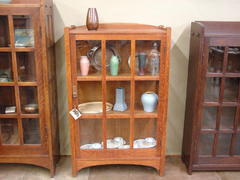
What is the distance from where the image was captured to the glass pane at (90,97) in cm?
215

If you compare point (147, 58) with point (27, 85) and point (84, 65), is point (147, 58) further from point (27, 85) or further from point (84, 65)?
point (27, 85)

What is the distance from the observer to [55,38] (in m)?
2.36

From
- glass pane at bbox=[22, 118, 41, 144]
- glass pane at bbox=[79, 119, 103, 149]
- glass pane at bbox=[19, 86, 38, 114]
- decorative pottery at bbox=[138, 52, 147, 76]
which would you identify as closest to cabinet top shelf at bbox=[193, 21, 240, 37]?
decorative pottery at bbox=[138, 52, 147, 76]

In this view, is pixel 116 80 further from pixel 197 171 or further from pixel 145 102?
pixel 197 171

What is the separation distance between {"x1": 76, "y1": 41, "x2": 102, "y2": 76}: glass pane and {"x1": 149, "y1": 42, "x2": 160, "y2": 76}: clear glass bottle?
40 cm

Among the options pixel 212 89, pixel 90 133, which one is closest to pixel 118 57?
pixel 90 133

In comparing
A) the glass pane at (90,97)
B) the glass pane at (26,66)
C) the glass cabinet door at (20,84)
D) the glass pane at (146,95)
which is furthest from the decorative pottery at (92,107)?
the glass pane at (26,66)

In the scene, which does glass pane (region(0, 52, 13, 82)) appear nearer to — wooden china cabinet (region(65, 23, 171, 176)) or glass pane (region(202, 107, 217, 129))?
wooden china cabinet (region(65, 23, 171, 176))

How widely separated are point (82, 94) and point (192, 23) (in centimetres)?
108

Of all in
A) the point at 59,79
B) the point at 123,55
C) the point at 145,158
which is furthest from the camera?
the point at 59,79

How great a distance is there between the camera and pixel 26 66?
2.11m

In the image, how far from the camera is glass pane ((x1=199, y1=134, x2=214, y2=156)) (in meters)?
2.25

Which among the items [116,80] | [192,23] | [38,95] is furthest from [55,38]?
[192,23]

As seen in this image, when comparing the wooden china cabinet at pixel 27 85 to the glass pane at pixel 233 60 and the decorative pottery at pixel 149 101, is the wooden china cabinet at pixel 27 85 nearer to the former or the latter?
the decorative pottery at pixel 149 101
